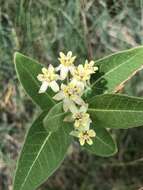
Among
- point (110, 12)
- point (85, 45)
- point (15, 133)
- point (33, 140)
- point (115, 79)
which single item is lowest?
point (33, 140)

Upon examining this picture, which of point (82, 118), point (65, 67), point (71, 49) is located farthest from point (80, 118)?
point (71, 49)

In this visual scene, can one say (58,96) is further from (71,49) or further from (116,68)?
(71,49)

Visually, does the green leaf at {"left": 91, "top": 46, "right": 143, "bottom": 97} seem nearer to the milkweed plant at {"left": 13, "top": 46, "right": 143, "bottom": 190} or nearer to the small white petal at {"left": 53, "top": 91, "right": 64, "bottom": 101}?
the milkweed plant at {"left": 13, "top": 46, "right": 143, "bottom": 190}

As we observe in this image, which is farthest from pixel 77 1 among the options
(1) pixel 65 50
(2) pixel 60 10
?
(1) pixel 65 50

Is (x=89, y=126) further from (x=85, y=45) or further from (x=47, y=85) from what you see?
(x=85, y=45)

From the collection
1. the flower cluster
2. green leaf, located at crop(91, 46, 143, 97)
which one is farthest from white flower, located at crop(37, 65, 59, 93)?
green leaf, located at crop(91, 46, 143, 97)
